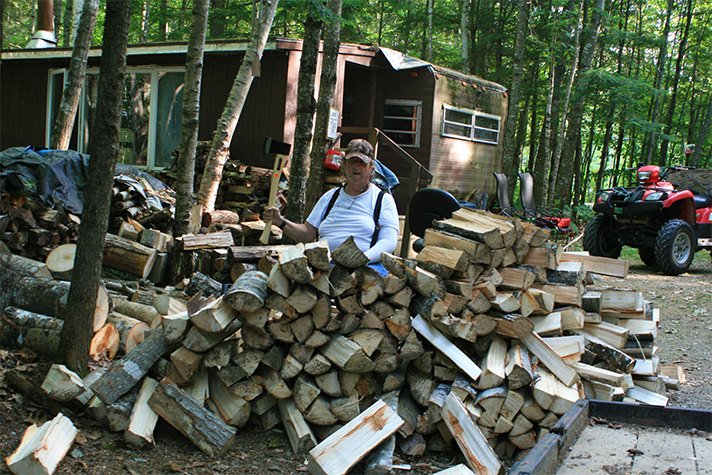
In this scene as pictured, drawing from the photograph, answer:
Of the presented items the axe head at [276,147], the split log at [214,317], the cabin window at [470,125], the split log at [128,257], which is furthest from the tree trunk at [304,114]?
the cabin window at [470,125]

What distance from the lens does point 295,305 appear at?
3211 millimetres

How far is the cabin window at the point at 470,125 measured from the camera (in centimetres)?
1227

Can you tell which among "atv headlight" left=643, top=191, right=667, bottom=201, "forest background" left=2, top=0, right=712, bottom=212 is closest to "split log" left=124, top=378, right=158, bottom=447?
"forest background" left=2, top=0, right=712, bottom=212

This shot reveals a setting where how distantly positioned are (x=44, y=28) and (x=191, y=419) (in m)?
15.0

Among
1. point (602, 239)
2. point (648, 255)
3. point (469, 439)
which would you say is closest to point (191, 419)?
point (469, 439)

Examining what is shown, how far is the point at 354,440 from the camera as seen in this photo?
9.84ft

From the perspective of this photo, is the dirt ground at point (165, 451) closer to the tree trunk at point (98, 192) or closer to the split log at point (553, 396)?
the tree trunk at point (98, 192)

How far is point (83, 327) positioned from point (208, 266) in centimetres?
204

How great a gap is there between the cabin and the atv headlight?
369 centimetres

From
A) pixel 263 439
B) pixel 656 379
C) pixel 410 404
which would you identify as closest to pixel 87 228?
pixel 263 439

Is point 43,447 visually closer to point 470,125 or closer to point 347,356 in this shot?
point 347,356

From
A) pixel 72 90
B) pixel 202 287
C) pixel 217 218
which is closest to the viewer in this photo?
pixel 202 287

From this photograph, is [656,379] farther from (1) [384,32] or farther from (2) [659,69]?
(1) [384,32]

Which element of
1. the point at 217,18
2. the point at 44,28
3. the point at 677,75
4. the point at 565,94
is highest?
the point at 677,75
